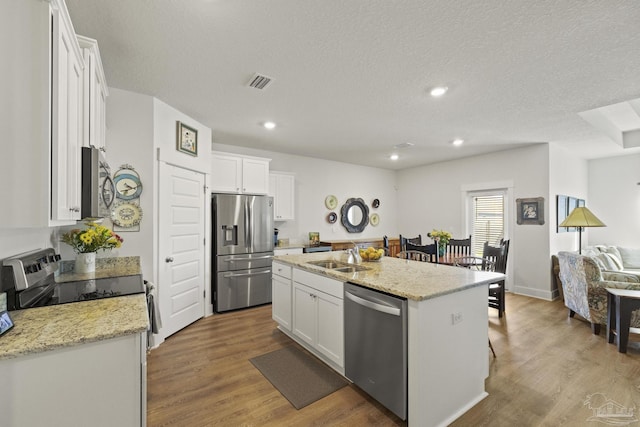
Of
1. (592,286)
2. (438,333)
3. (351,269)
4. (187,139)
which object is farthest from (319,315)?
(592,286)

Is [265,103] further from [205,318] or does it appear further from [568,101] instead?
[568,101]

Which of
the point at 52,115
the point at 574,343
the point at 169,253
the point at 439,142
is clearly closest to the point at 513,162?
the point at 439,142

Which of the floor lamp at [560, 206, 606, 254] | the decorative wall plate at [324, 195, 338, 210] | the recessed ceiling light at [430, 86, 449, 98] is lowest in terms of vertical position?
the floor lamp at [560, 206, 606, 254]

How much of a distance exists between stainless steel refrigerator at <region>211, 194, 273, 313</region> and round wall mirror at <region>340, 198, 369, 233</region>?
223 centimetres

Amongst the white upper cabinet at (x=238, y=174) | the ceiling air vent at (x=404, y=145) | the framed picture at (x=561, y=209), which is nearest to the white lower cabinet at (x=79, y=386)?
the white upper cabinet at (x=238, y=174)

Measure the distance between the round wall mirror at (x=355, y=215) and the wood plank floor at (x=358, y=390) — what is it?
3249 millimetres

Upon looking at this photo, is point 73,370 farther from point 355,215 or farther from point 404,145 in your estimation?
point 355,215

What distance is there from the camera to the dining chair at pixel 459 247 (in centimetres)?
451

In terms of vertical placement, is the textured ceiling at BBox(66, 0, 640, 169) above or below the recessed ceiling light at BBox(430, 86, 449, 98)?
above

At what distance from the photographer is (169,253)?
3170mm

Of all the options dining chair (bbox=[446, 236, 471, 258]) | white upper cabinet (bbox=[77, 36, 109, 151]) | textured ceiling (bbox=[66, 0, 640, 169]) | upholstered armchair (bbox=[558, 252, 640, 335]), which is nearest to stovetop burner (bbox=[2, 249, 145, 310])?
white upper cabinet (bbox=[77, 36, 109, 151])

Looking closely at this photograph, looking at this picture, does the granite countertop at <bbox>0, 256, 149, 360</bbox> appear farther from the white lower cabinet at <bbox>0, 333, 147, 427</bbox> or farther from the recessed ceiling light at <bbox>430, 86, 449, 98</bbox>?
the recessed ceiling light at <bbox>430, 86, 449, 98</bbox>

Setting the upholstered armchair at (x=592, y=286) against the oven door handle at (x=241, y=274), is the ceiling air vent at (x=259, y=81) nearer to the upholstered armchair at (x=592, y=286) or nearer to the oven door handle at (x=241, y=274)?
the oven door handle at (x=241, y=274)

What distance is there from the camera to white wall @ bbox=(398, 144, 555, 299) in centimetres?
469
